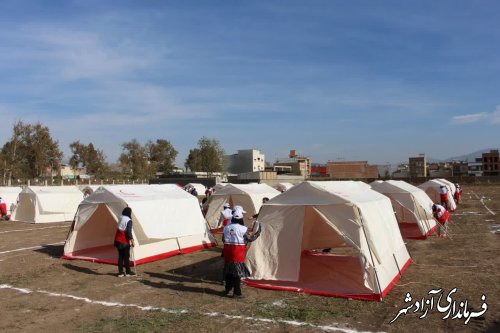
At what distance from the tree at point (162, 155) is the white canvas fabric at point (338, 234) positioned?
69.4m

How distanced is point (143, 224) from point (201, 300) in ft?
13.8

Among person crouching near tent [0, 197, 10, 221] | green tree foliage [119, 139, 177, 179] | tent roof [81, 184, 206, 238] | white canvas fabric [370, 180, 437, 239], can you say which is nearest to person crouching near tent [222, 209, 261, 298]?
tent roof [81, 184, 206, 238]

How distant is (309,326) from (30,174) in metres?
51.0

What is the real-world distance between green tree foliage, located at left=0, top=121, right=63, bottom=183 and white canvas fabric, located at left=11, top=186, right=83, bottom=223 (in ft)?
86.1

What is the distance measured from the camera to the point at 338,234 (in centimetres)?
888

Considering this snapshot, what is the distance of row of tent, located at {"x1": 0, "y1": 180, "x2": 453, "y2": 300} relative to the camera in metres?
8.38

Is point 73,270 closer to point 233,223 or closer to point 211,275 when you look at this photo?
point 211,275

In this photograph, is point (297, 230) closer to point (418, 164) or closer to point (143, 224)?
point (143, 224)

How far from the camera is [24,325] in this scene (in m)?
6.81

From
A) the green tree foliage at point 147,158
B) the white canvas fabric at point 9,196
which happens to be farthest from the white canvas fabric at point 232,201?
the green tree foliage at point 147,158

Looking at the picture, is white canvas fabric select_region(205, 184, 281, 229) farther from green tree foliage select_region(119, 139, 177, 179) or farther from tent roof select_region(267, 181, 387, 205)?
green tree foliage select_region(119, 139, 177, 179)

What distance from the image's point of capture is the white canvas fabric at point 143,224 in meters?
11.6

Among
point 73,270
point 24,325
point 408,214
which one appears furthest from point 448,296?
point 408,214

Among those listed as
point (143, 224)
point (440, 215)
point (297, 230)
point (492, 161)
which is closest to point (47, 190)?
point (143, 224)
